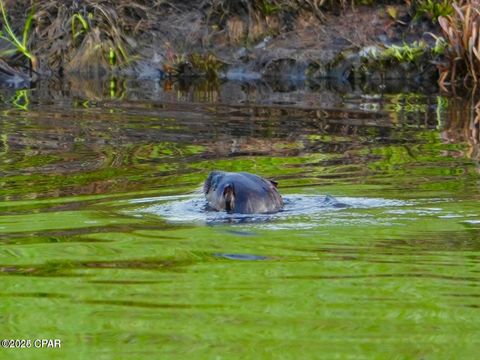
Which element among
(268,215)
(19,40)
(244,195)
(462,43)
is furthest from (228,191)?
(19,40)

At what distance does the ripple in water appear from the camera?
22.1 ft

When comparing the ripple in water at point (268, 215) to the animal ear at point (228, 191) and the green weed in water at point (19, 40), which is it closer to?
the animal ear at point (228, 191)

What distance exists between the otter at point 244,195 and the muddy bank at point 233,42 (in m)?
11.9

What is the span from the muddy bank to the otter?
11932 mm

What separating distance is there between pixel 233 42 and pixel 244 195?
13.0 metres

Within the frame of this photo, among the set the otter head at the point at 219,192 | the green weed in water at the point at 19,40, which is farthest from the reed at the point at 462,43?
the otter head at the point at 219,192

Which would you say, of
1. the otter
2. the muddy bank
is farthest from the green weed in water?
the otter

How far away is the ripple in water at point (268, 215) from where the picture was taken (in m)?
6.75

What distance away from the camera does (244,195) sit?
6895 mm

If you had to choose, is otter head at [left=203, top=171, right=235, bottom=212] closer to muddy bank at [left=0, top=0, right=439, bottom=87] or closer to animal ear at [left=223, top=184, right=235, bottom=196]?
animal ear at [left=223, top=184, right=235, bottom=196]

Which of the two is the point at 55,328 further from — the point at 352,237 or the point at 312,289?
the point at 352,237

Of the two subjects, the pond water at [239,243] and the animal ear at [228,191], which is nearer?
the pond water at [239,243]

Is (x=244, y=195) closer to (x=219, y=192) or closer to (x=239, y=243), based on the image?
(x=219, y=192)

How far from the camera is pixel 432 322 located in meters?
4.45
